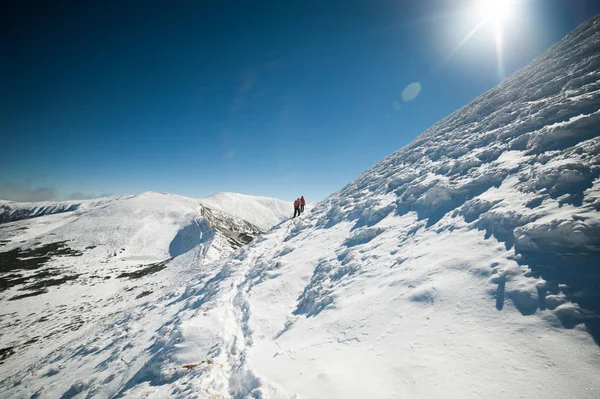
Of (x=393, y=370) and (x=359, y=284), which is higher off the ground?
(x=359, y=284)

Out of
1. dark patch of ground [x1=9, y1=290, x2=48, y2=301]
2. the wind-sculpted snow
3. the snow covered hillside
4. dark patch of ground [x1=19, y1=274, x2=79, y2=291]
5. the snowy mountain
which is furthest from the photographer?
dark patch of ground [x1=19, y1=274, x2=79, y2=291]

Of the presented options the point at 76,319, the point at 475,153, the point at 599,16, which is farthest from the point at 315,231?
the point at 76,319

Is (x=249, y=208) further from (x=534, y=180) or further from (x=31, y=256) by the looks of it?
(x=534, y=180)

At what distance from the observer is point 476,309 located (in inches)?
184

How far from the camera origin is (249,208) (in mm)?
170000

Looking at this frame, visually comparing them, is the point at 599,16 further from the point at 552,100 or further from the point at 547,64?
the point at 552,100

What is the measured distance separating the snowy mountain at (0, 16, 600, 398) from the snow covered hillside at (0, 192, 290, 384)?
11.7 metres

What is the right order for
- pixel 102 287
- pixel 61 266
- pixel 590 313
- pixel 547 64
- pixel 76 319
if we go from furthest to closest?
1. pixel 61 266
2. pixel 102 287
3. pixel 76 319
4. pixel 547 64
5. pixel 590 313

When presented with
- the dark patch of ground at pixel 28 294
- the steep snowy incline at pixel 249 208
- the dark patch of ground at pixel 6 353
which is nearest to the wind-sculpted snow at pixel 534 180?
the dark patch of ground at pixel 6 353

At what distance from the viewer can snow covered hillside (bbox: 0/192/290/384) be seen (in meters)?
29.7

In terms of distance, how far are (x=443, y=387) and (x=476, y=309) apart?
1.81m

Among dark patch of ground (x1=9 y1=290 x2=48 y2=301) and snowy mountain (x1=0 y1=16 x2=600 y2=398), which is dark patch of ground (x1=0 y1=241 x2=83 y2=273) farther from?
snowy mountain (x1=0 y1=16 x2=600 y2=398)

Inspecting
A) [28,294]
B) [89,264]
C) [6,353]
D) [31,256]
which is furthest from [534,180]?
[31,256]

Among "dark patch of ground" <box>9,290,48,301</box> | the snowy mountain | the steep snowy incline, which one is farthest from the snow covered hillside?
the steep snowy incline
